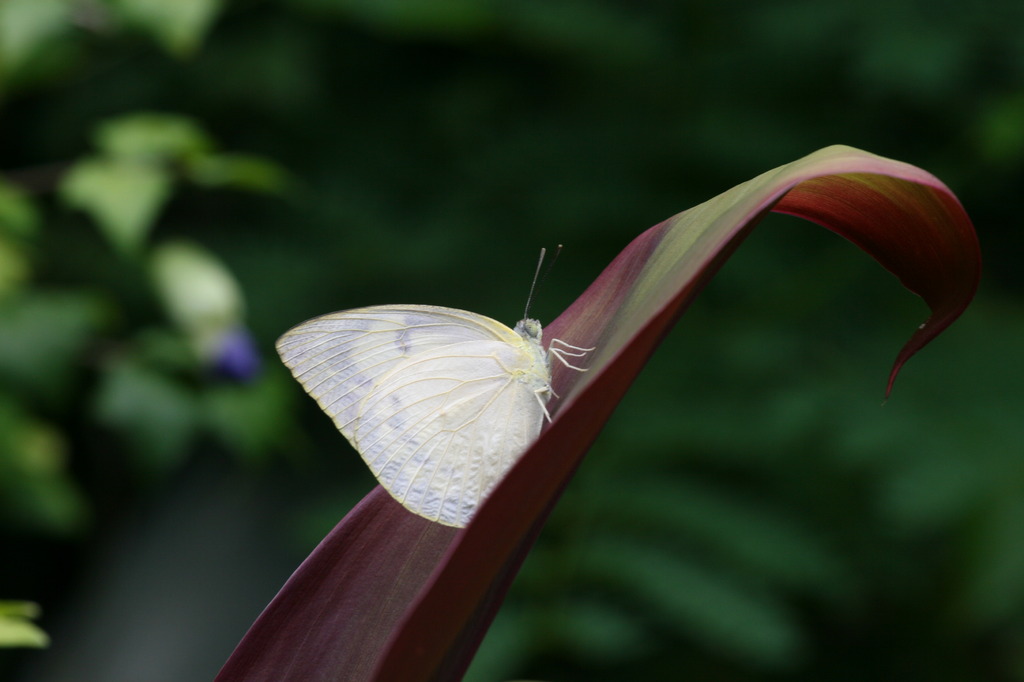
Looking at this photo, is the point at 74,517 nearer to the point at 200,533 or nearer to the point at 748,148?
the point at 200,533

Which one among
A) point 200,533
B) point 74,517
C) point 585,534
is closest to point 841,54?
point 585,534

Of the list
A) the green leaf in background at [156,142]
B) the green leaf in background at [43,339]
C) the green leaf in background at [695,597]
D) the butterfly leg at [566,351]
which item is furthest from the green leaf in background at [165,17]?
the green leaf in background at [695,597]

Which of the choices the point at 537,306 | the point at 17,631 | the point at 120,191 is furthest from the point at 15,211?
the point at 537,306

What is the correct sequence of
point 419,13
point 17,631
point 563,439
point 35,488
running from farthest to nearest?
point 419,13 < point 35,488 < point 17,631 < point 563,439

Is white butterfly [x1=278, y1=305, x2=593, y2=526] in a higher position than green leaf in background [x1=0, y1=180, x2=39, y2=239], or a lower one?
lower

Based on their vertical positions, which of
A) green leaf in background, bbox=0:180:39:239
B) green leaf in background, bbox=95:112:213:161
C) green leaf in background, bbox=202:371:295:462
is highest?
green leaf in background, bbox=95:112:213:161

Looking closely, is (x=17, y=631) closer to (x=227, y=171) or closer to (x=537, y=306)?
(x=227, y=171)

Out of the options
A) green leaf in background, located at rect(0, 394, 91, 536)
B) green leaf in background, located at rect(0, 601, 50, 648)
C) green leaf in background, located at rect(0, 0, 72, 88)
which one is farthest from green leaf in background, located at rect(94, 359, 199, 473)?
green leaf in background, located at rect(0, 601, 50, 648)

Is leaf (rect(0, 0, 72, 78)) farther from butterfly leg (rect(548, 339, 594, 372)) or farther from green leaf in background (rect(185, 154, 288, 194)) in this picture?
butterfly leg (rect(548, 339, 594, 372))
